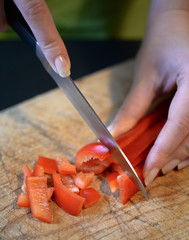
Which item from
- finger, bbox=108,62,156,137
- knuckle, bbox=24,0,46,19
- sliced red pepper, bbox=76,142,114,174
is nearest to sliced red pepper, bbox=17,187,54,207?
sliced red pepper, bbox=76,142,114,174

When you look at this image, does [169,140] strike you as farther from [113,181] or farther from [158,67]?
[158,67]

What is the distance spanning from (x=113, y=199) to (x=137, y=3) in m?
2.88

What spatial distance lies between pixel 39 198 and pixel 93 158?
42 cm

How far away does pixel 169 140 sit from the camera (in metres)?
1.73

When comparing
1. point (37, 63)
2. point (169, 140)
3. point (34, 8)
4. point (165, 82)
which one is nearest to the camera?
point (34, 8)

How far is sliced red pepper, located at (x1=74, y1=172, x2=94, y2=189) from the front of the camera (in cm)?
175

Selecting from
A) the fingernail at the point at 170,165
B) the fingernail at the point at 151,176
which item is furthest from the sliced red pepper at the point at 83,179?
the fingernail at the point at 170,165

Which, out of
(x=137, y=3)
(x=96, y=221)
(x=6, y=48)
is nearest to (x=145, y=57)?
(x=96, y=221)

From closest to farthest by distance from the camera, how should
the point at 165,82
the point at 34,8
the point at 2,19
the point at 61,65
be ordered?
1. the point at 34,8
2. the point at 61,65
3. the point at 2,19
4. the point at 165,82

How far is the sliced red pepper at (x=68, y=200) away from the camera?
5.19 feet

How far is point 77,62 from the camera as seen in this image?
340 cm

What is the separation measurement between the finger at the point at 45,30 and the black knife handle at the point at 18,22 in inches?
5.9

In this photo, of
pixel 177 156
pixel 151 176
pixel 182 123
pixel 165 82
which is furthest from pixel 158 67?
pixel 151 176

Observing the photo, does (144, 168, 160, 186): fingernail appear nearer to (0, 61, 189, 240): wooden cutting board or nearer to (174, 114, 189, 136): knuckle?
(0, 61, 189, 240): wooden cutting board
